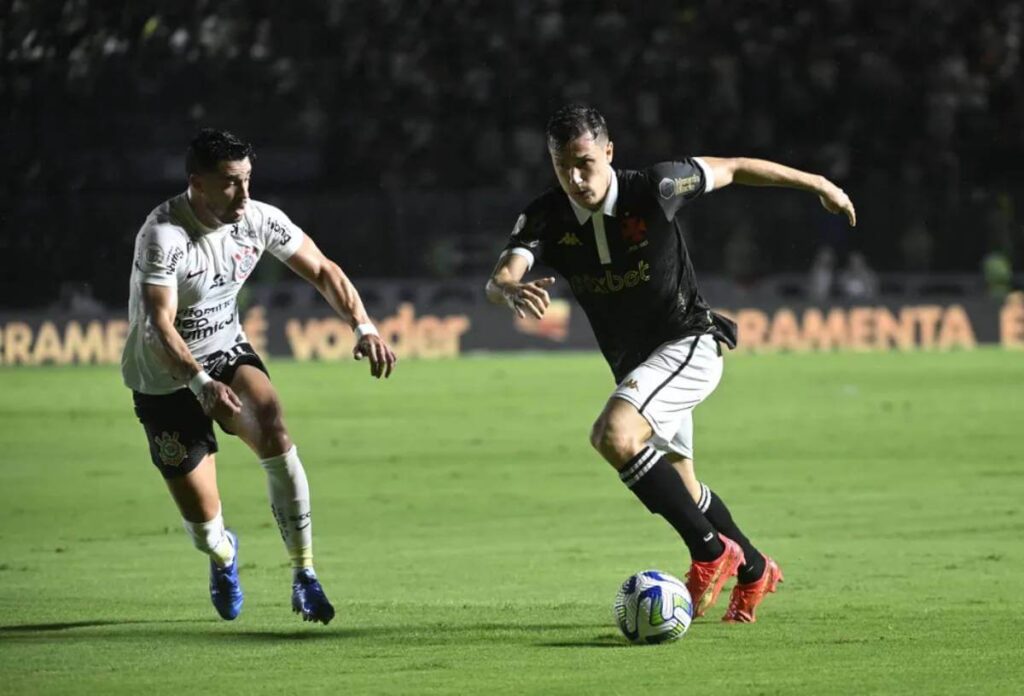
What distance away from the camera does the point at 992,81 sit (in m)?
30.4

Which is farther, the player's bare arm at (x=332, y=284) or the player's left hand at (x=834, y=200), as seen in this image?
the player's bare arm at (x=332, y=284)

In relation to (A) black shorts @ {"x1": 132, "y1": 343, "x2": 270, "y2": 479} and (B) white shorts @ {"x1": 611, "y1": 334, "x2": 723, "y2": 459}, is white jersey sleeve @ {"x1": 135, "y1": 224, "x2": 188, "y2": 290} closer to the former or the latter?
(A) black shorts @ {"x1": 132, "y1": 343, "x2": 270, "y2": 479}

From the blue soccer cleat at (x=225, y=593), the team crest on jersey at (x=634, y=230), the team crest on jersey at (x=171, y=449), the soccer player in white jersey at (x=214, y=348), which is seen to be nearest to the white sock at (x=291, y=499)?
the soccer player in white jersey at (x=214, y=348)

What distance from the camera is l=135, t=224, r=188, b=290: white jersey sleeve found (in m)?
7.02

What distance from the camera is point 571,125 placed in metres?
6.88

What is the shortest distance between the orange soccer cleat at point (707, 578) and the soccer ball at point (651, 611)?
38 centimetres

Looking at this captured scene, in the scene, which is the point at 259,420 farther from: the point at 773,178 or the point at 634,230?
the point at 773,178

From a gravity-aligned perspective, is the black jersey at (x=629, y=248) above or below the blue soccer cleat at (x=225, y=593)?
above

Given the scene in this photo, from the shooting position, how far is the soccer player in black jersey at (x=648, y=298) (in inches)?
272

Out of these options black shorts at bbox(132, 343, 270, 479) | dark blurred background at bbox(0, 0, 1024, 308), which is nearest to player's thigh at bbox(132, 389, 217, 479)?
black shorts at bbox(132, 343, 270, 479)

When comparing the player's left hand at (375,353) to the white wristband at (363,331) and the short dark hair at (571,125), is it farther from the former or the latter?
the short dark hair at (571,125)

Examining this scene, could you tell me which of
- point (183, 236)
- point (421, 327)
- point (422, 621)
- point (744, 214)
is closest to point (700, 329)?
point (422, 621)

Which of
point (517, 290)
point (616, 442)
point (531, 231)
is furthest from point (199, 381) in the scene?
point (616, 442)

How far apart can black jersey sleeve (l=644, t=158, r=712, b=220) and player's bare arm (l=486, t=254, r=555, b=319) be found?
532 mm
